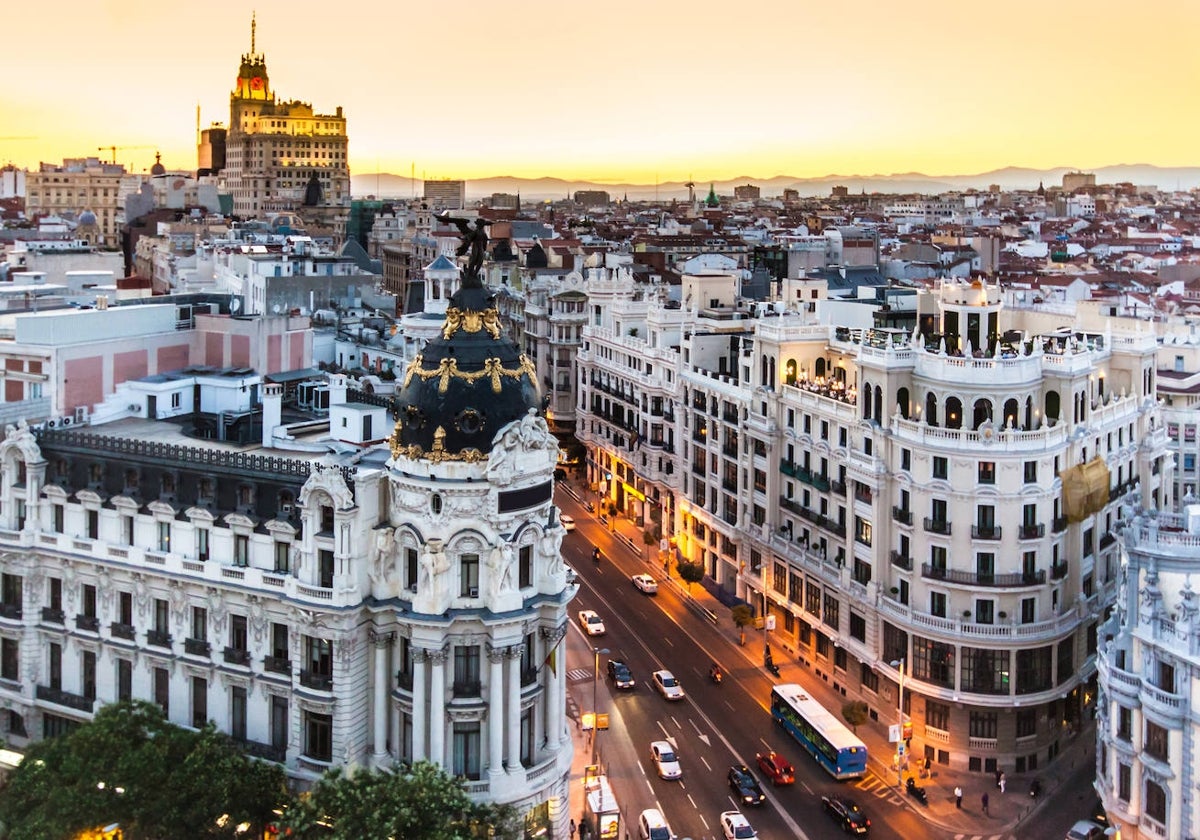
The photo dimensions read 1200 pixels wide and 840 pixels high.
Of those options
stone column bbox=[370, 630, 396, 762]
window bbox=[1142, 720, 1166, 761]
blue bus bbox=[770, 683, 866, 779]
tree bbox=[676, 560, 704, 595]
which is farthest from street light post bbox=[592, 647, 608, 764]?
window bbox=[1142, 720, 1166, 761]

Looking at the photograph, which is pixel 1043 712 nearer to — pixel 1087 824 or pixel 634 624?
pixel 1087 824

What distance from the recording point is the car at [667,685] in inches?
3848

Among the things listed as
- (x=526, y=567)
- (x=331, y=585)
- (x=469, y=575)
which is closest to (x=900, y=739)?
(x=526, y=567)

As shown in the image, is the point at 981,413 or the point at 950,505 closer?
the point at 950,505

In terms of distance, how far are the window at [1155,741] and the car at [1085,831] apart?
30.6 ft

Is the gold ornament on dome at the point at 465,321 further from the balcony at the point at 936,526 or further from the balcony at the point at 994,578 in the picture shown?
the balcony at the point at 994,578

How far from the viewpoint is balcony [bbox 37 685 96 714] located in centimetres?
7738

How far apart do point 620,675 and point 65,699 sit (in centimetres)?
3953

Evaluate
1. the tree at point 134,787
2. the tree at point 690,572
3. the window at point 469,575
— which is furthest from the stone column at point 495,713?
the tree at point 690,572

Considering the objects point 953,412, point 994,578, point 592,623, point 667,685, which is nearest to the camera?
point 994,578

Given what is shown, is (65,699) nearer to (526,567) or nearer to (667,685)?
(526,567)

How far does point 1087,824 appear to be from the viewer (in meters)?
77.2

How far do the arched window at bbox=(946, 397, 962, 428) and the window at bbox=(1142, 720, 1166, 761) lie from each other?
26.9 metres

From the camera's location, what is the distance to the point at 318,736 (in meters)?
71.2
